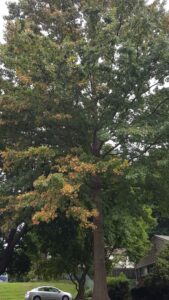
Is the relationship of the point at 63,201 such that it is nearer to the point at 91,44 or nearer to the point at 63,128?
the point at 63,128

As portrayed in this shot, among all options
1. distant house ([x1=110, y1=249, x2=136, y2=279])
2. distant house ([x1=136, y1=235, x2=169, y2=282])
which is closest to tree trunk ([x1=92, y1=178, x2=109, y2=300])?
distant house ([x1=136, y1=235, x2=169, y2=282])

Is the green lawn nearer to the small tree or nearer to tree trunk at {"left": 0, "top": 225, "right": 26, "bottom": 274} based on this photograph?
the small tree

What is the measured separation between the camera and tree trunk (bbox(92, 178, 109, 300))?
64.0 ft

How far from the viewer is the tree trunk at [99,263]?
1950cm

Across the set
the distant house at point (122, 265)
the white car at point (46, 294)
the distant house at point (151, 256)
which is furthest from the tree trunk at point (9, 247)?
the distant house at point (122, 265)

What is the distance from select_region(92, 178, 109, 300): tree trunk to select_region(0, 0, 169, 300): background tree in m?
0.04

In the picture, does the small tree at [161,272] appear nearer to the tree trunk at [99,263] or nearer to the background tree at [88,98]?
the background tree at [88,98]

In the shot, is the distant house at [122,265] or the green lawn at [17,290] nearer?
the green lawn at [17,290]

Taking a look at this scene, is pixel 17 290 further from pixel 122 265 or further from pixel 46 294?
pixel 122 265

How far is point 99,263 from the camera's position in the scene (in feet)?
65.8

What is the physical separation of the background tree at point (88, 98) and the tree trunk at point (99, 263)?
0.04 metres

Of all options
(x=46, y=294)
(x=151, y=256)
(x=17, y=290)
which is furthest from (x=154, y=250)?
(x=17, y=290)

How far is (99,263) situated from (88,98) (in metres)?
6.59

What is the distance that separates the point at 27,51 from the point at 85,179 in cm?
540
